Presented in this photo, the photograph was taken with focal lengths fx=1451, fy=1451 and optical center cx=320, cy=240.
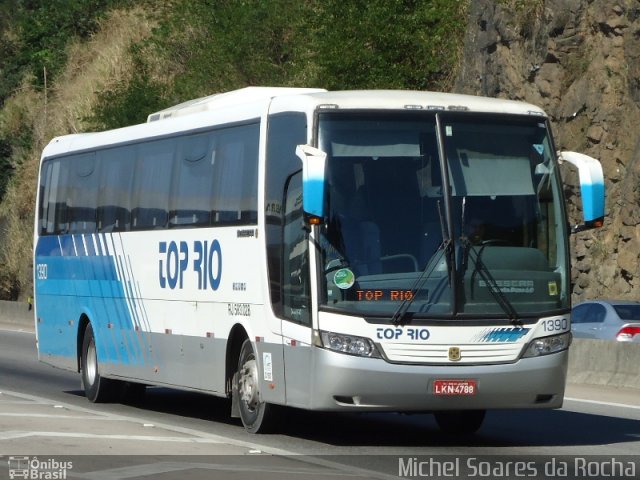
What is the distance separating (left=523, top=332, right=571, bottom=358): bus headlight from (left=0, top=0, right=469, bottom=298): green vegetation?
76.6 ft

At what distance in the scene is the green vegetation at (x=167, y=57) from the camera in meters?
36.8

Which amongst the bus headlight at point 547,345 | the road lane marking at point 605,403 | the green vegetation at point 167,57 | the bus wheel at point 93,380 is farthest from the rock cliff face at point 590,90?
the bus headlight at point 547,345

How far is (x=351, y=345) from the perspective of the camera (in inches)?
503

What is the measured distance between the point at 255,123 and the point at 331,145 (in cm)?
163

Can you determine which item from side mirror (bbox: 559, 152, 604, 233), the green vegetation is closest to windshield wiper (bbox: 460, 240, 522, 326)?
side mirror (bbox: 559, 152, 604, 233)

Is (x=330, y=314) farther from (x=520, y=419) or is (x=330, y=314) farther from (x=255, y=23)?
(x=255, y=23)

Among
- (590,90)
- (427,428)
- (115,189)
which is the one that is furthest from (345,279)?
(590,90)

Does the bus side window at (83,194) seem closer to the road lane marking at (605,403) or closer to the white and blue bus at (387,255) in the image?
the white and blue bus at (387,255)

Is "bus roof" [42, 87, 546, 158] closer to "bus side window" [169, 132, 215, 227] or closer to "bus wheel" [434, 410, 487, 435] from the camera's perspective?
"bus side window" [169, 132, 215, 227]

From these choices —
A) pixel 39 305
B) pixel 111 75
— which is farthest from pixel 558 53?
pixel 111 75

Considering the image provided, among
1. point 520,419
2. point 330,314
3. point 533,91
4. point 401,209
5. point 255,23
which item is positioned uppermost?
point 255,23

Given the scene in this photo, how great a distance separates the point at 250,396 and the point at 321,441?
934 millimetres

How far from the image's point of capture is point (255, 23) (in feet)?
143

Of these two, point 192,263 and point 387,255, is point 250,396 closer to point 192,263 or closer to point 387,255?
point 192,263
